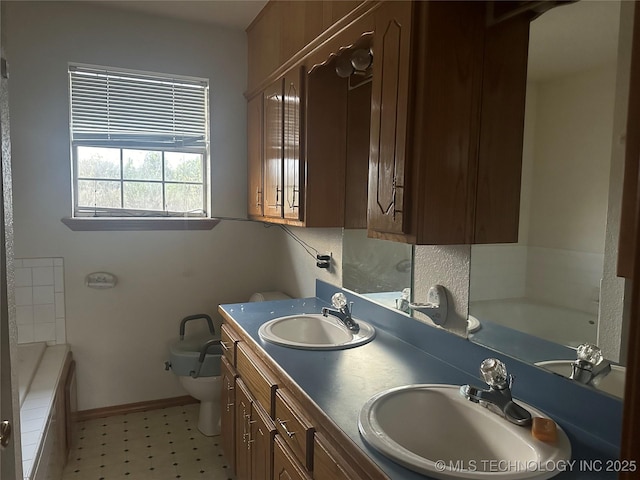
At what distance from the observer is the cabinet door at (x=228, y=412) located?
211cm

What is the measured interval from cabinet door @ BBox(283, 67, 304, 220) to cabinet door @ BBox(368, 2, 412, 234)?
2.28ft

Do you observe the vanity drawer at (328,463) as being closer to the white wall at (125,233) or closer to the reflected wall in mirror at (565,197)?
the reflected wall in mirror at (565,197)

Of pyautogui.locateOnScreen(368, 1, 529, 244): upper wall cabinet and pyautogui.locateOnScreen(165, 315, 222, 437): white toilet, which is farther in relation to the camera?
pyautogui.locateOnScreen(165, 315, 222, 437): white toilet

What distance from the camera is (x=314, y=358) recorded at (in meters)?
1.59

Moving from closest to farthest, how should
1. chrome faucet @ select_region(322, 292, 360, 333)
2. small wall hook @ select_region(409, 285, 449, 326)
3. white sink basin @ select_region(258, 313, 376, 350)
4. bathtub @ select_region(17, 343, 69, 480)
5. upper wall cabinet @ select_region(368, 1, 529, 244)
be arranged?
upper wall cabinet @ select_region(368, 1, 529, 244)
small wall hook @ select_region(409, 285, 449, 326)
bathtub @ select_region(17, 343, 69, 480)
white sink basin @ select_region(258, 313, 376, 350)
chrome faucet @ select_region(322, 292, 360, 333)

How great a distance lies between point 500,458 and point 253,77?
2.52 metres

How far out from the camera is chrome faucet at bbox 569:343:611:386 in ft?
3.49

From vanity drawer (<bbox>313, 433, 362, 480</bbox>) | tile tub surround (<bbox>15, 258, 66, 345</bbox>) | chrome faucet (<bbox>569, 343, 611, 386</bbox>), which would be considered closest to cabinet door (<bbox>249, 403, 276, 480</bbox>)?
vanity drawer (<bbox>313, 433, 362, 480</bbox>)

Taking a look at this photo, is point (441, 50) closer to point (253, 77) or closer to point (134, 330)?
point (253, 77)

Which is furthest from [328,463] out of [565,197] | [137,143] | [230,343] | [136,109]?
[136,109]

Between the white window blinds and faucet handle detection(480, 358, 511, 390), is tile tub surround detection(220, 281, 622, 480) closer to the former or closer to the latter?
faucet handle detection(480, 358, 511, 390)

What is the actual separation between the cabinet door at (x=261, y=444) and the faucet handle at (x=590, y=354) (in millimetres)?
1011

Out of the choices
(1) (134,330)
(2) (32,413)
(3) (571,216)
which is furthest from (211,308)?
(3) (571,216)

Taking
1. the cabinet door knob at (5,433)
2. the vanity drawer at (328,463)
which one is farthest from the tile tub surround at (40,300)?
the vanity drawer at (328,463)
